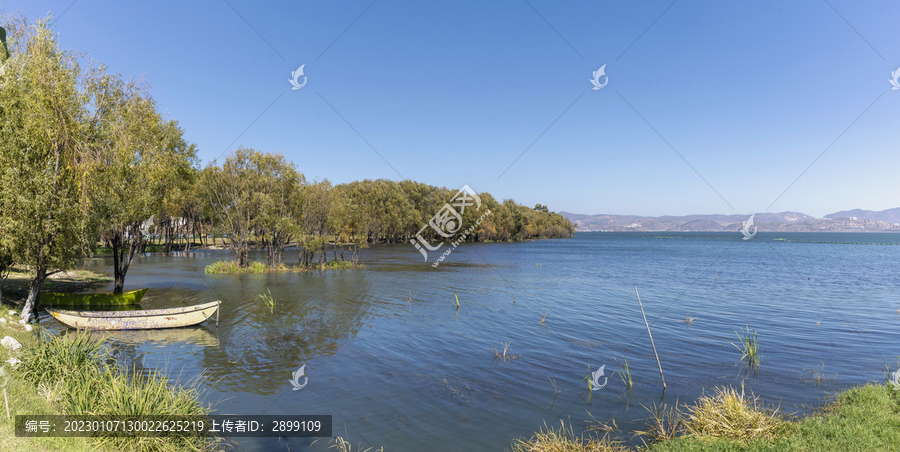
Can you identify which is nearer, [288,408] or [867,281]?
[288,408]

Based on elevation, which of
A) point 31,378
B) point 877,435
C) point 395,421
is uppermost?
point 31,378

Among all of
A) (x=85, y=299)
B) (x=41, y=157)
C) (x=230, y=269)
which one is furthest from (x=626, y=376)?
(x=230, y=269)

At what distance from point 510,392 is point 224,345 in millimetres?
12511

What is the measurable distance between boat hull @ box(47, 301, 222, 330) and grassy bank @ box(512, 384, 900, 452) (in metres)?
17.6

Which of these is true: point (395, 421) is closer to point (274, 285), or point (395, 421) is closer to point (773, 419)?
point (773, 419)

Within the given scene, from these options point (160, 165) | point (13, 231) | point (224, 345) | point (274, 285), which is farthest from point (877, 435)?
point (274, 285)

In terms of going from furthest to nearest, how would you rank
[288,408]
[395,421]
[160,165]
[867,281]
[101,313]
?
[867,281]
[160,165]
[101,313]
[288,408]
[395,421]

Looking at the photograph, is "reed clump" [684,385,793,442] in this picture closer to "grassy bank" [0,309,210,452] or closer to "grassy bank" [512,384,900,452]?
"grassy bank" [512,384,900,452]

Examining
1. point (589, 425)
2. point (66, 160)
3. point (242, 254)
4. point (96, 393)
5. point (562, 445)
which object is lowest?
point (589, 425)

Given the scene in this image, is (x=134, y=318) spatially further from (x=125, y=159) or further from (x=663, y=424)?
(x=663, y=424)

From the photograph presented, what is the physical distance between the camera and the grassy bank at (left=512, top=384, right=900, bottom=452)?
8438 mm

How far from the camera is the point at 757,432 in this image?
9.01 meters

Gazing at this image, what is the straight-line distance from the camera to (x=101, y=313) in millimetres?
19781

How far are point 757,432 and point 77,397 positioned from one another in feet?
46.6
